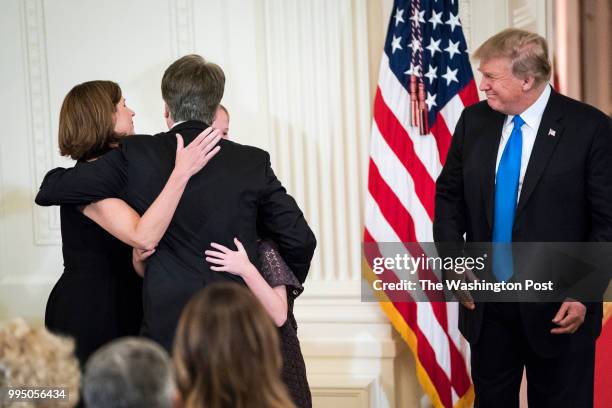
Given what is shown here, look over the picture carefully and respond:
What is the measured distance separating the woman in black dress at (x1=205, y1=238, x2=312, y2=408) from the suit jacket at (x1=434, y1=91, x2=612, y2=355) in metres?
0.90

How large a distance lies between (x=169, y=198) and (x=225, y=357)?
3.57 feet

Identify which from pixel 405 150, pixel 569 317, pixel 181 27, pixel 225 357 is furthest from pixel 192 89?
pixel 181 27

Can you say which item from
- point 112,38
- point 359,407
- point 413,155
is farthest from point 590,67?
point 112,38

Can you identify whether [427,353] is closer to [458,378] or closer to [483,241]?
[458,378]

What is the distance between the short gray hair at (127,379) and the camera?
1.52m

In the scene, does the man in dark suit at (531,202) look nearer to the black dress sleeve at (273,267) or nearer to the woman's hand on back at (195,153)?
the black dress sleeve at (273,267)

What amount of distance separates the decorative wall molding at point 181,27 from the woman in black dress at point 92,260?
62.4 inches

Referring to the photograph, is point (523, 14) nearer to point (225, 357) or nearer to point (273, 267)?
point (273, 267)

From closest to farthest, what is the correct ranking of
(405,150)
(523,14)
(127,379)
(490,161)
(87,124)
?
1. (127,379)
2. (87,124)
3. (490,161)
4. (405,150)
5. (523,14)

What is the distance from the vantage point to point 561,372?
3.43m

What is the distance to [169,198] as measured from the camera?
2732 millimetres

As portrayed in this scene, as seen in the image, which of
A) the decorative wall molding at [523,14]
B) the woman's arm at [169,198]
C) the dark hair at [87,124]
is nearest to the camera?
the woman's arm at [169,198]

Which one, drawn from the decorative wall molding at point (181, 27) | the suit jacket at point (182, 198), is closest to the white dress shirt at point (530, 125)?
the suit jacket at point (182, 198)

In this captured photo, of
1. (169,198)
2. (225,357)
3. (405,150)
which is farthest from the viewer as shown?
(405,150)
